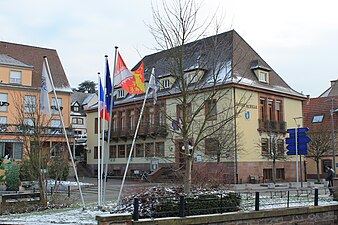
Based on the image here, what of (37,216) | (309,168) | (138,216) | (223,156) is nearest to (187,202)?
(138,216)

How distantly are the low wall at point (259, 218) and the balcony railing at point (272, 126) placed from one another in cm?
2164

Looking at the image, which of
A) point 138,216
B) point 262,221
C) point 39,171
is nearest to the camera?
point 138,216

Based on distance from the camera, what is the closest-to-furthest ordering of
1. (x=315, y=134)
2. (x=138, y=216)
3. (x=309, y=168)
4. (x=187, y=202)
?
1. (x=138, y=216)
2. (x=187, y=202)
3. (x=315, y=134)
4. (x=309, y=168)

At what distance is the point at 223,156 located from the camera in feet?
115

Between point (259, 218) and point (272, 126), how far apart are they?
26.2 meters

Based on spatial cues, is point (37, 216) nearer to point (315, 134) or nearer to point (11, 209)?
point (11, 209)

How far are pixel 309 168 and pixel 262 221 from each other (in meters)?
40.4

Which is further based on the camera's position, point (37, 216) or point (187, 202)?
point (37, 216)

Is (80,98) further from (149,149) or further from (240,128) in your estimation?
(240,128)

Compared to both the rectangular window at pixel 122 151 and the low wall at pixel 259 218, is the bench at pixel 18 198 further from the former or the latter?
the rectangular window at pixel 122 151

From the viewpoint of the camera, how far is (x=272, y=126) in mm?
39375

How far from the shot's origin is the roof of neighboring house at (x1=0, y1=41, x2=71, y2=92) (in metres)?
51.1

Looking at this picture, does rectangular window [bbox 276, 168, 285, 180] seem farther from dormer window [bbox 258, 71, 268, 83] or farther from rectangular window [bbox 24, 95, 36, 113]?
rectangular window [bbox 24, 95, 36, 113]

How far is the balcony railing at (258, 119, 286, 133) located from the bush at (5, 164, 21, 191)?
20.0 meters
